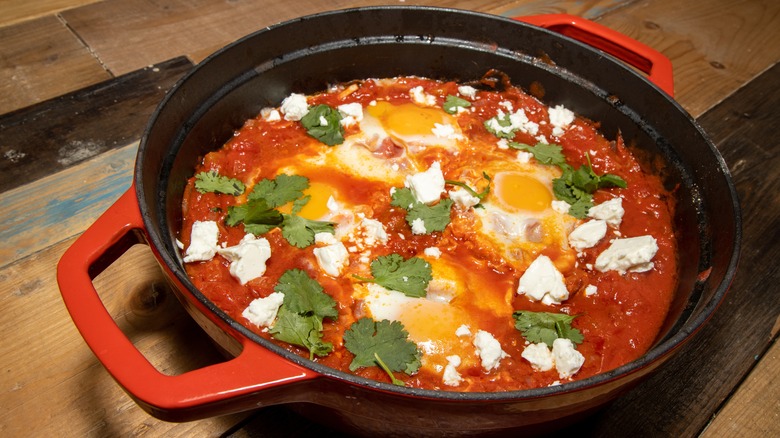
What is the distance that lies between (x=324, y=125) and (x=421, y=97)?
47cm

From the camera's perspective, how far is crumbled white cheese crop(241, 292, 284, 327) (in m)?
1.66

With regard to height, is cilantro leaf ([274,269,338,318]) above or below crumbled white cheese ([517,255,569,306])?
below

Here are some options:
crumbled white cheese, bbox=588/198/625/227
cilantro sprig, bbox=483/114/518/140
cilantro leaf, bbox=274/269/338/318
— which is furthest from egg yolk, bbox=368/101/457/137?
cilantro leaf, bbox=274/269/338/318

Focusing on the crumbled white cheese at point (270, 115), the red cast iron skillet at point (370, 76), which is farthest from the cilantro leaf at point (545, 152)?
the crumbled white cheese at point (270, 115)

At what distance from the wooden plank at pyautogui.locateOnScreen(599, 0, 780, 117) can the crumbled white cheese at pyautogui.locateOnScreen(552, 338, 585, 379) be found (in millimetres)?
1684

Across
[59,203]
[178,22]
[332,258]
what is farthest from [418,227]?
[178,22]

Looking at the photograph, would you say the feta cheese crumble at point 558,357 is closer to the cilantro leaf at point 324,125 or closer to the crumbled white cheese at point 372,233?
the crumbled white cheese at point 372,233

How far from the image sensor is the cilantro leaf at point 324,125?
2283mm

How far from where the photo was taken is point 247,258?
5.89 feet

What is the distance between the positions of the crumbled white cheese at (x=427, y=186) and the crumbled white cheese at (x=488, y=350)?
0.57 meters

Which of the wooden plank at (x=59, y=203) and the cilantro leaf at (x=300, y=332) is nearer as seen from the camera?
the cilantro leaf at (x=300, y=332)

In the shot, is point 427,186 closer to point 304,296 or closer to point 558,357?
point 304,296

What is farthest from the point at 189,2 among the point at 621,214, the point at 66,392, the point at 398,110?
the point at 621,214

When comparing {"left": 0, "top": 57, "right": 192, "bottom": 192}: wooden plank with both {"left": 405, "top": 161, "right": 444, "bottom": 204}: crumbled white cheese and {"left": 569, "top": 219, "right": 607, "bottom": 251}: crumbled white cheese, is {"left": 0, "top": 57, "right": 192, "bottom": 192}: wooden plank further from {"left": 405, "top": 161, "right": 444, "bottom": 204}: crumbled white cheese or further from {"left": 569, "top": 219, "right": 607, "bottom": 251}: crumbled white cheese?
{"left": 569, "top": 219, "right": 607, "bottom": 251}: crumbled white cheese
